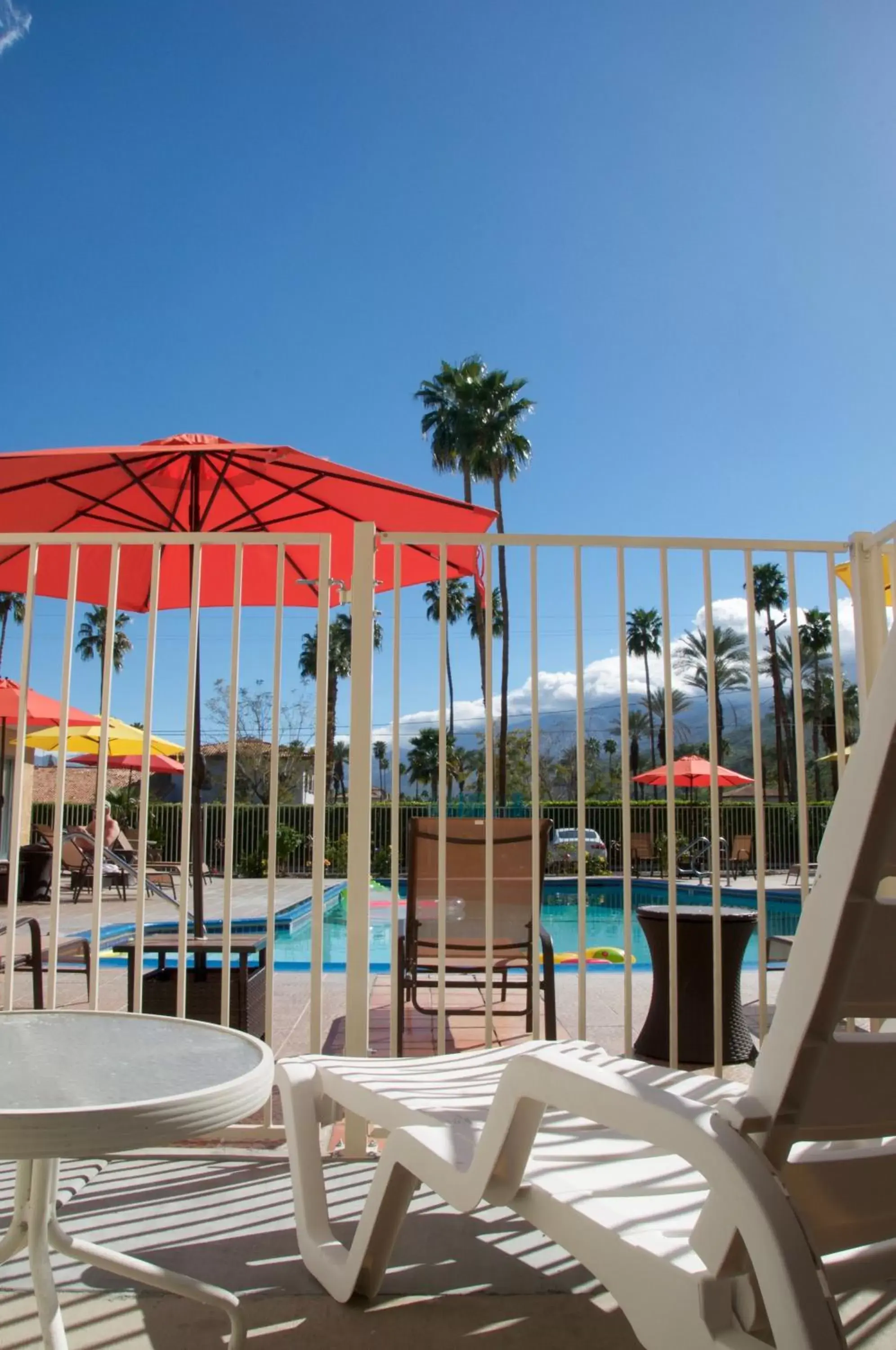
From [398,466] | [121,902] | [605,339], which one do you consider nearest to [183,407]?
[398,466]

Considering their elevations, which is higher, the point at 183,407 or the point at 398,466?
the point at 183,407

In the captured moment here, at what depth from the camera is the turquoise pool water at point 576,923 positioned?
8578mm

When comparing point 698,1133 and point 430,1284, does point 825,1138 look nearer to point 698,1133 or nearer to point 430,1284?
Answer: point 698,1133

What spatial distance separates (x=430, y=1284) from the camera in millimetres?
1626

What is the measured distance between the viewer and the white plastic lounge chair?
31.9 inches

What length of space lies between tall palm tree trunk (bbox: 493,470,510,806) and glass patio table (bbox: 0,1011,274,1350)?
2136 cm

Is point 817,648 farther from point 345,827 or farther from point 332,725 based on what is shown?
point 345,827

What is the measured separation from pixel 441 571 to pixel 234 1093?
163 cm

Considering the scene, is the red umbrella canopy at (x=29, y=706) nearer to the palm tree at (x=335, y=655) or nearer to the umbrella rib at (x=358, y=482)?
the umbrella rib at (x=358, y=482)

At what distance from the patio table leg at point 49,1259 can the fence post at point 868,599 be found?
213 cm

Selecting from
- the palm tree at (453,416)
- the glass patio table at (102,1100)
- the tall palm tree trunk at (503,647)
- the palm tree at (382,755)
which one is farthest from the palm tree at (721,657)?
the glass patio table at (102,1100)

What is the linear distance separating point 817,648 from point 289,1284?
40.2 meters

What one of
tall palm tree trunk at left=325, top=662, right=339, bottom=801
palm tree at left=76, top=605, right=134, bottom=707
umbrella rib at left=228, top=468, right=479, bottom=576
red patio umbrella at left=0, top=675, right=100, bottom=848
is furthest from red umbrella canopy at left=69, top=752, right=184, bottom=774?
palm tree at left=76, top=605, right=134, bottom=707

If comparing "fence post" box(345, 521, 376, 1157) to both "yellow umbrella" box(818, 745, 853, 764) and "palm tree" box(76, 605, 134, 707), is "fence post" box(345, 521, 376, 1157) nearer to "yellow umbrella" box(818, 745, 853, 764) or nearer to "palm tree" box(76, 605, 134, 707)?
"yellow umbrella" box(818, 745, 853, 764)
